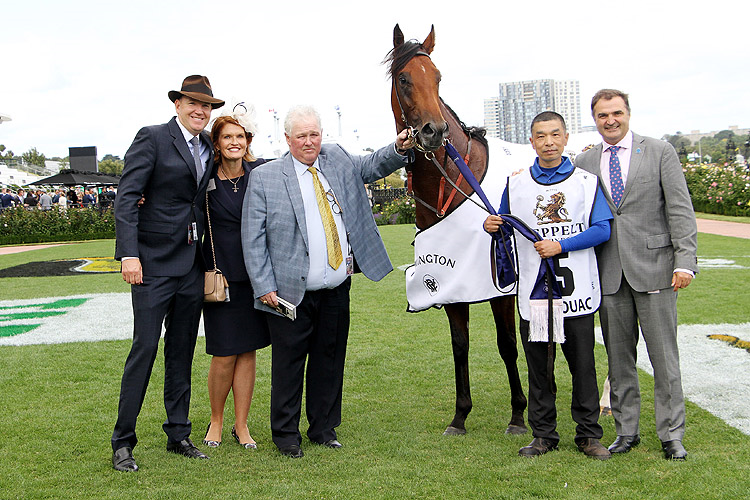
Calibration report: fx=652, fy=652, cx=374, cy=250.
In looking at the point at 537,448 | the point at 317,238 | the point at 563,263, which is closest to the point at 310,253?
the point at 317,238

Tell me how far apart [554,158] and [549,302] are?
0.80 metres

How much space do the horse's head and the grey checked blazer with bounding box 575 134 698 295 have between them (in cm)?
111

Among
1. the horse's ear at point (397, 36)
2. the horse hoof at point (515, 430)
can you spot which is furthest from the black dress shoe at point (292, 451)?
the horse's ear at point (397, 36)

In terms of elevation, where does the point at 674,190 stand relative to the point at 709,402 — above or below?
above

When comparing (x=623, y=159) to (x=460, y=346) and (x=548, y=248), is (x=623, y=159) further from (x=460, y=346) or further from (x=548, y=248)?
(x=460, y=346)

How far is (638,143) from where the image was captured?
3787 millimetres

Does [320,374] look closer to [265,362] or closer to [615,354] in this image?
[615,354]

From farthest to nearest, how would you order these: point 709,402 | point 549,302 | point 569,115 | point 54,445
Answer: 1. point 569,115
2. point 709,402
3. point 54,445
4. point 549,302

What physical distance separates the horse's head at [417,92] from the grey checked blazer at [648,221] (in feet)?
3.65

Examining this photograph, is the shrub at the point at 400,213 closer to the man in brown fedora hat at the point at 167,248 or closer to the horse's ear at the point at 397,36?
the horse's ear at the point at 397,36

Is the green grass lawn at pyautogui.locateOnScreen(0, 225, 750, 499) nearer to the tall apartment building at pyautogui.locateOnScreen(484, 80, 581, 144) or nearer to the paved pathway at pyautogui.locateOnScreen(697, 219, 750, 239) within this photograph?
the tall apartment building at pyautogui.locateOnScreen(484, 80, 581, 144)

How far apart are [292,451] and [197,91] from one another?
2238mm

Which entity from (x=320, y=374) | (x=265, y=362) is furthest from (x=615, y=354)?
(x=265, y=362)

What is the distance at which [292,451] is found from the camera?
3926 millimetres
